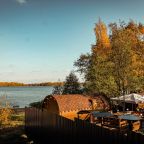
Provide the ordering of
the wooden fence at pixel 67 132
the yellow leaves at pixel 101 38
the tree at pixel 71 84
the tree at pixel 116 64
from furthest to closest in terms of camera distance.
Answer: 1. the tree at pixel 71 84
2. the yellow leaves at pixel 101 38
3. the tree at pixel 116 64
4. the wooden fence at pixel 67 132

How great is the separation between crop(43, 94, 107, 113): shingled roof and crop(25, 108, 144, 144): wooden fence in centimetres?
705

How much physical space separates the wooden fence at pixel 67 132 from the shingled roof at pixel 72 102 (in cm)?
705

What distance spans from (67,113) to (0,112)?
249 inches

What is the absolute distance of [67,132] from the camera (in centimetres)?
1270

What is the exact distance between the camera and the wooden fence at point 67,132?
29.1ft

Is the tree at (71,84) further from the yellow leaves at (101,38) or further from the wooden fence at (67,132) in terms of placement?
the wooden fence at (67,132)

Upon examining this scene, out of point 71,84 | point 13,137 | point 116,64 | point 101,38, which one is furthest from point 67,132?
point 71,84

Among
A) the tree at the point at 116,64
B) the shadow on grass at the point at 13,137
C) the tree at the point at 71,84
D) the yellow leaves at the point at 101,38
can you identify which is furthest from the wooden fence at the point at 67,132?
the tree at the point at 71,84

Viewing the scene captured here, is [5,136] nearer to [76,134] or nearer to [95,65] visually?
[76,134]

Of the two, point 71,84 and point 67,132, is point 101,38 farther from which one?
point 67,132

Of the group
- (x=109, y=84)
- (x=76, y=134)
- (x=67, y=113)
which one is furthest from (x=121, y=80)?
(x=76, y=134)

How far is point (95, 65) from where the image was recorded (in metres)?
36.1

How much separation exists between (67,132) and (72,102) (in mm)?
14621

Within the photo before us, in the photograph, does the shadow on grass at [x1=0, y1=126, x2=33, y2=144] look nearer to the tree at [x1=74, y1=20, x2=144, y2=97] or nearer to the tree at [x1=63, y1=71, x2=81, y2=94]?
the tree at [x1=74, y1=20, x2=144, y2=97]
